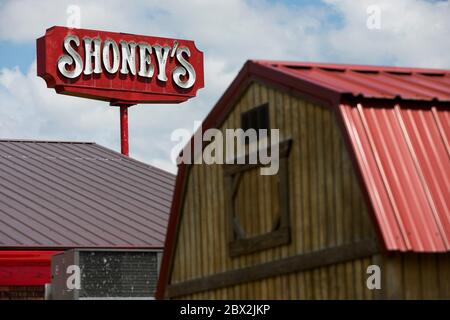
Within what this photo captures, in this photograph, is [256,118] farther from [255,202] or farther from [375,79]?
[375,79]

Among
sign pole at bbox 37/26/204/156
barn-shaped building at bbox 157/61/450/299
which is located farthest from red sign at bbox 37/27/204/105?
barn-shaped building at bbox 157/61/450/299

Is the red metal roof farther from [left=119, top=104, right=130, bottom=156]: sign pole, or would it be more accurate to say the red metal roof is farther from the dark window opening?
[left=119, top=104, right=130, bottom=156]: sign pole

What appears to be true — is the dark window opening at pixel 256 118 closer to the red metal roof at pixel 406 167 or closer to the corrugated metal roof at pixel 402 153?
the corrugated metal roof at pixel 402 153

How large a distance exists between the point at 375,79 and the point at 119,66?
23.9m

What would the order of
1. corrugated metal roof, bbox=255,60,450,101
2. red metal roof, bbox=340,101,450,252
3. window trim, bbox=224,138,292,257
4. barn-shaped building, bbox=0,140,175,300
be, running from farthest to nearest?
barn-shaped building, bbox=0,140,175,300 → window trim, bbox=224,138,292,257 → corrugated metal roof, bbox=255,60,450,101 → red metal roof, bbox=340,101,450,252

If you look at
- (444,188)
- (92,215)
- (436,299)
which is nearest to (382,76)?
(444,188)

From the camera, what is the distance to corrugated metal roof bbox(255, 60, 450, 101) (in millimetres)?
19562

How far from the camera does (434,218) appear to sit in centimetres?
1798

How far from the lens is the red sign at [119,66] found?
139ft

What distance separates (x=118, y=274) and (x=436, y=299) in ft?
34.5

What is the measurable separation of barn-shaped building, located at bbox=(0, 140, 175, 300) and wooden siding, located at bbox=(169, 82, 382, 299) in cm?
515
